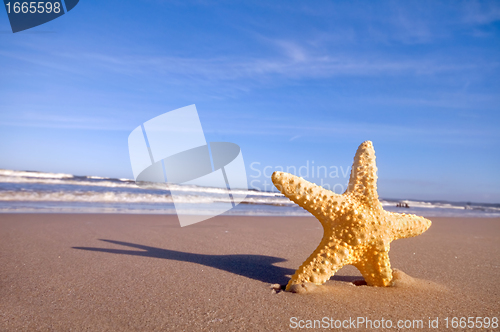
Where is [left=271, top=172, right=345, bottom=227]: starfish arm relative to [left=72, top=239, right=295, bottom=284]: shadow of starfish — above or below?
above

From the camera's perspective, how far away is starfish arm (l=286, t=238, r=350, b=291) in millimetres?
2785

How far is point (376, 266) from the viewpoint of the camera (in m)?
2.92

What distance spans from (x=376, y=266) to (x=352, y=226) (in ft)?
1.46

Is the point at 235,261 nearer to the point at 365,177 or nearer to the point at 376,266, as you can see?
the point at 376,266

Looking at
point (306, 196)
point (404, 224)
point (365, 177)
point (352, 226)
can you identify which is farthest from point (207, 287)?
point (404, 224)

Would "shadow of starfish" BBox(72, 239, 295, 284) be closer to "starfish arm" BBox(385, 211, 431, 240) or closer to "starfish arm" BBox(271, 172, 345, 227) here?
"starfish arm" BBox(271, 172, 345, 227)

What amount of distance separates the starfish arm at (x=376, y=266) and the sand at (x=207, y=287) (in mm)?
80

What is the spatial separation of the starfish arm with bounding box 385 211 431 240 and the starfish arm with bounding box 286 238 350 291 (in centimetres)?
50

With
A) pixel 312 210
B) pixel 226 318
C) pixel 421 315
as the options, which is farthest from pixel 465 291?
pixel 226 318

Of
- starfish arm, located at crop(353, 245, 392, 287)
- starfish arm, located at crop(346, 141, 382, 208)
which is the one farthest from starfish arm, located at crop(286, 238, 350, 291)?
starfish arm, located at crop(346, 141, 382, 208)

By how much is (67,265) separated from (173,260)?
1.10 meters

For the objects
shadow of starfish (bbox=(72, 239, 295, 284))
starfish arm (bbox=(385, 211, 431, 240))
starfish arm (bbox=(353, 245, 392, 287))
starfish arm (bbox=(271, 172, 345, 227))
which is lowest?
shadow of starfish (bbox=(72, 239, 295, 284))

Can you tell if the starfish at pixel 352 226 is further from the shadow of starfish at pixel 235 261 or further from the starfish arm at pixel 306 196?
the shadow of starfish at pixel 235 261

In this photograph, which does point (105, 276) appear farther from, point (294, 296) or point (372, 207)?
point (372, 207)
